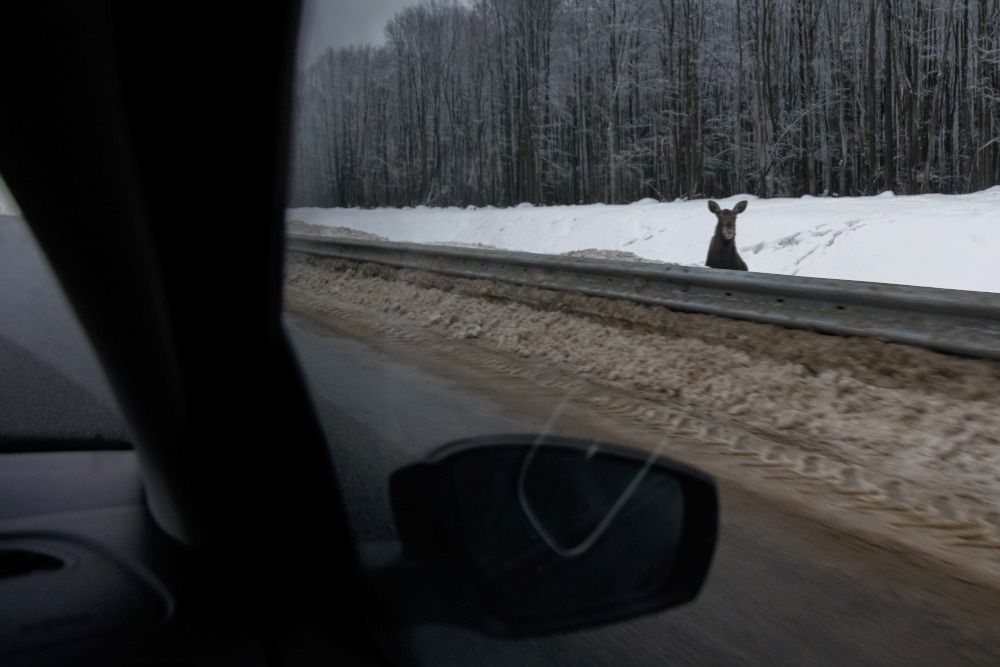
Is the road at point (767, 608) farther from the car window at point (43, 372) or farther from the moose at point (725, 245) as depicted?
the moose at point (725, 245)

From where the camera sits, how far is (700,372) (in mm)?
Result: 7215

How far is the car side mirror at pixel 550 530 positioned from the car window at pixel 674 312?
6.7 inches

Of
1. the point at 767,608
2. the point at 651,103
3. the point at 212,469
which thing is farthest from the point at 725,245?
the point at 212,469

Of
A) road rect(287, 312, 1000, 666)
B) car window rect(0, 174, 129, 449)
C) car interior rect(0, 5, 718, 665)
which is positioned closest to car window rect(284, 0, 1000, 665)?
road rect(287, 312, 1000, 666)

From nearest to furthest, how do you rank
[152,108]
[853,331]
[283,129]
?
[152,108] < [283,129] < [853,331]

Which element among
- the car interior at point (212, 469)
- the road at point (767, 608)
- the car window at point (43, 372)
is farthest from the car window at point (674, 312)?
the car window at point (43, 372)

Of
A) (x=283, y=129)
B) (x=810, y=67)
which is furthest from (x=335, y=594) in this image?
(x=810, y=67)

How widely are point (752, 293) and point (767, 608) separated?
213 inches

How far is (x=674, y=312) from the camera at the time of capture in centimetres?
904

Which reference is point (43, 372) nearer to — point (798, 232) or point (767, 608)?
point (767, 608)

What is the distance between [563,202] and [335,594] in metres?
13.0

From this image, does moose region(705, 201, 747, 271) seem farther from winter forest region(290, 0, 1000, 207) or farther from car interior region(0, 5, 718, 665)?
car interior region(0, 5, 718, 665)

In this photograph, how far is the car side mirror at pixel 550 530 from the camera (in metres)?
2.13

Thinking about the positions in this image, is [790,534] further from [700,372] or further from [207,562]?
[700,372]
